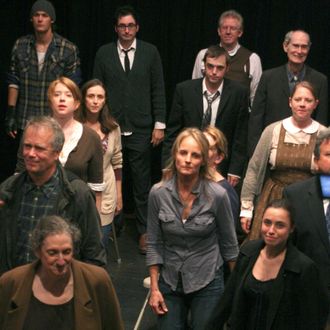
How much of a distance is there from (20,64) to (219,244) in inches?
117

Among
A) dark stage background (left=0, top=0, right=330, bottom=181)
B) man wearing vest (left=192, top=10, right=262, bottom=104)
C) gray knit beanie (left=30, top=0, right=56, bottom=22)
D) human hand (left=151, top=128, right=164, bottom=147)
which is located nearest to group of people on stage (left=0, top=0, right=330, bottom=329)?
man wearing vest (left=192, top=10, right=262, bottom=104)

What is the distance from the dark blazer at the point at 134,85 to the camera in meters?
7.39

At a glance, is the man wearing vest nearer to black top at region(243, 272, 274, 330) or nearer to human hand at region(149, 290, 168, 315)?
human hand at region(149, 290, 168, 315)

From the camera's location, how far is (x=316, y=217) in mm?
4699

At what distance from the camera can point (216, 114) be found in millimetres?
6742

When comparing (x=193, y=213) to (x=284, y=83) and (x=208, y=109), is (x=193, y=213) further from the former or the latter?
(x=284, y=83)

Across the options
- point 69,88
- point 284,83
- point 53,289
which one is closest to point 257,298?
point 53,289

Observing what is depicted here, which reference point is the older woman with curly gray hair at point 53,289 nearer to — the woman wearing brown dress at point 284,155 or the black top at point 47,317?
the black top at point 47,317

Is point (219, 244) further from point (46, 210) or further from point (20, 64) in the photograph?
point (20, 64)

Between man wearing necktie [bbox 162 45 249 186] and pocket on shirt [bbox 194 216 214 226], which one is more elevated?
man wearing necktie [bbox 162 45 249 186]

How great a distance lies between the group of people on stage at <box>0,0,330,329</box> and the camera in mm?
4094

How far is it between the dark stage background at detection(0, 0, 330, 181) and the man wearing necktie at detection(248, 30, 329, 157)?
1.18 meters

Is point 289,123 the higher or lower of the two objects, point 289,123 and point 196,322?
the higher

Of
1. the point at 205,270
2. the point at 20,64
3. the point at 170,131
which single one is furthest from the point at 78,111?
the point at 205,270
